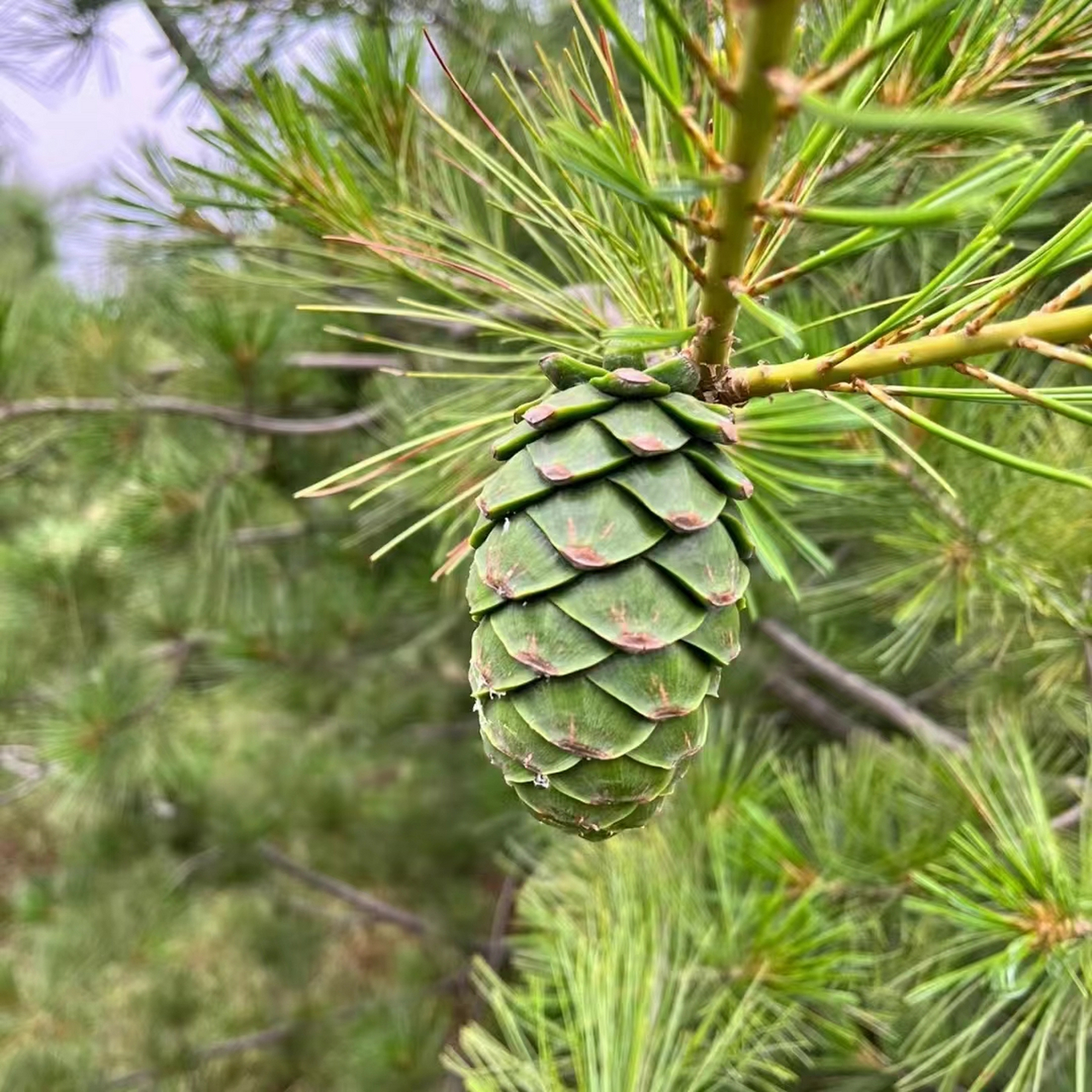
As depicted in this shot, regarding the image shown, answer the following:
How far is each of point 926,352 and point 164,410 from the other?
82 cm

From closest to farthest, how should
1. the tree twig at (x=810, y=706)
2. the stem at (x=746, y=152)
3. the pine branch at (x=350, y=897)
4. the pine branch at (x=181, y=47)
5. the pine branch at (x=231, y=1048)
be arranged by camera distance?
the stem at (x=746, y=152), the pine branch at (x=181, y=47), the tree twig at (x=810, y=706), the pine branch at (x=231, y=1048), the pine branch at (x=350, y=897)

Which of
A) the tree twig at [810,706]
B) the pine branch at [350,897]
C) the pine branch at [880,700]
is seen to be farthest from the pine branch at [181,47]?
the pine branch at [350,897]

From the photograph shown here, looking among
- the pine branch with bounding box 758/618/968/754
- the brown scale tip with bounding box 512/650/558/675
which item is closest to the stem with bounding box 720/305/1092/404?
the brown scale tip with bounding box 512/650/558/675

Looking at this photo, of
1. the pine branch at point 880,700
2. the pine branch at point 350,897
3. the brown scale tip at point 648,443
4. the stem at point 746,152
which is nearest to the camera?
the stem at point 746,152

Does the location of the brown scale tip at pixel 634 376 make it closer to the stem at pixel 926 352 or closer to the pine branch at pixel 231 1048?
the stem at pixel 926 352

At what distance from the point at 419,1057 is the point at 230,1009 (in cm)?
69

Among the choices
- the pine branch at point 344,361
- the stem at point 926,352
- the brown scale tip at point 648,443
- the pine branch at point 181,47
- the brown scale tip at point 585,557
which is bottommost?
the brown scale tip at point 585,557

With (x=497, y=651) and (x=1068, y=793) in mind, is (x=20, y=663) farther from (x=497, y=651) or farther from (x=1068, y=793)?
(x=1068, y=793)

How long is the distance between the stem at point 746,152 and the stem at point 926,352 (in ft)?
0.09

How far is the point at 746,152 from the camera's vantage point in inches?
7.5

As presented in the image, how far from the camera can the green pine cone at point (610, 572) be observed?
279 millimetres

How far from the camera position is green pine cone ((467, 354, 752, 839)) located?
0.28m

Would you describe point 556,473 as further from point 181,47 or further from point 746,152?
point 181,47

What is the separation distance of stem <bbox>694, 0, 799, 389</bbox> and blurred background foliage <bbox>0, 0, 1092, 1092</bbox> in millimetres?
27
